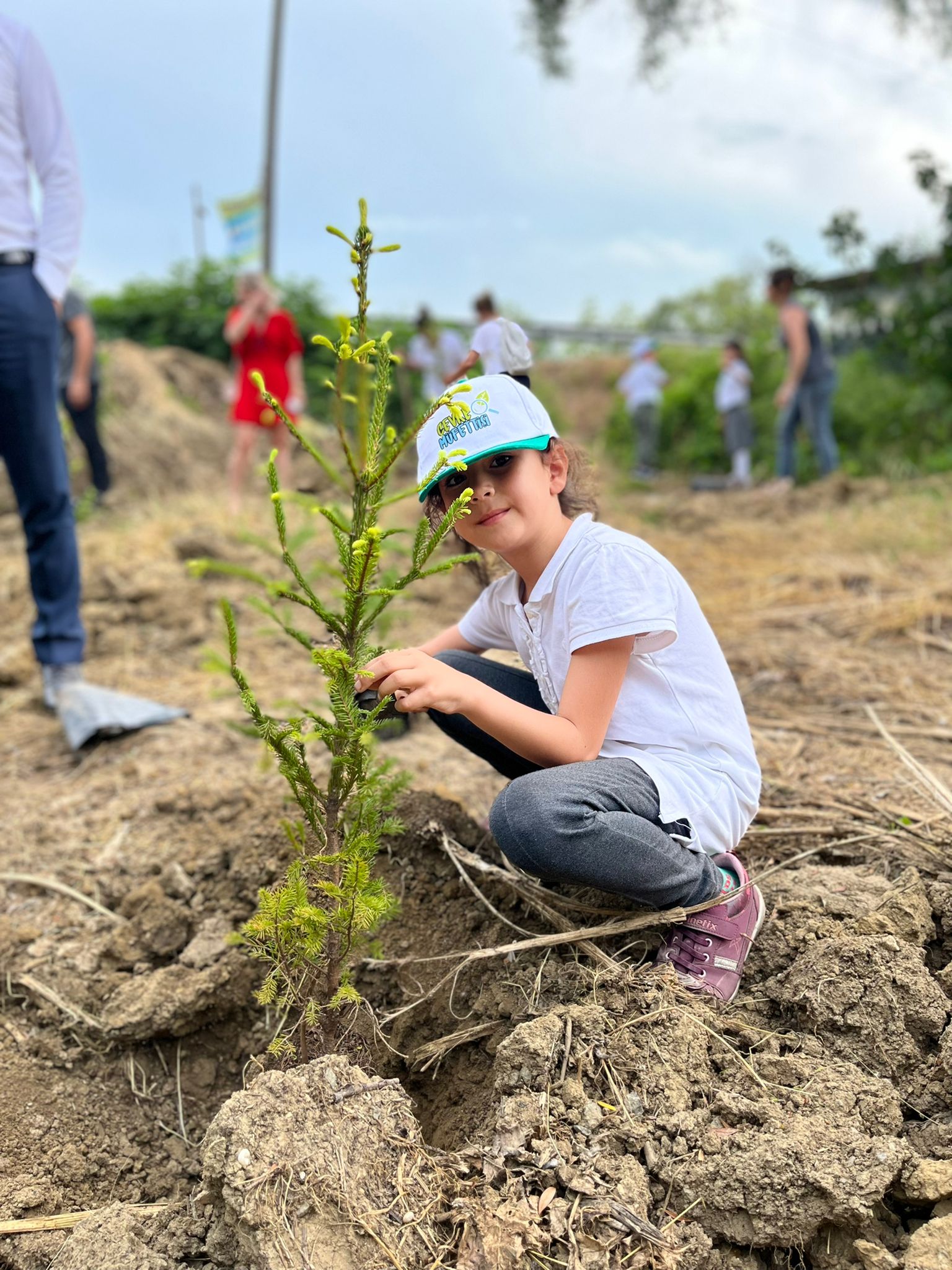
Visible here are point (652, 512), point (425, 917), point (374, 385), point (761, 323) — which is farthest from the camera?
point (761, 323)

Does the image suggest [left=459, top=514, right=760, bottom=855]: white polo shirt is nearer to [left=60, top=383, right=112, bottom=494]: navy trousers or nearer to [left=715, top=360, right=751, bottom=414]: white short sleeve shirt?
[left=60, top=383, right=112, bottom=494]: navy trousers

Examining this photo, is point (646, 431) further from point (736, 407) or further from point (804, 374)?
point (804, 374)

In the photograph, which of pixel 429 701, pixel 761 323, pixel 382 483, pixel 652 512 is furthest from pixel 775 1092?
pixel 761 323

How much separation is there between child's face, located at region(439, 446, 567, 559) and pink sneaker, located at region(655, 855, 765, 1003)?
2.71ft

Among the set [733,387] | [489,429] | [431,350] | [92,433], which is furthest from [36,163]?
[733,387]

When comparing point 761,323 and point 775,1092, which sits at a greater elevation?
point 761,323

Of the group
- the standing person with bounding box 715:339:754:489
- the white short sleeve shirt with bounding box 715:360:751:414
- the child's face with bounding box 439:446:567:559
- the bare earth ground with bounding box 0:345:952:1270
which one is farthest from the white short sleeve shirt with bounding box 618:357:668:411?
the child's face with bounding box 439:446:567:559

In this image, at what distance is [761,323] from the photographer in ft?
83.9

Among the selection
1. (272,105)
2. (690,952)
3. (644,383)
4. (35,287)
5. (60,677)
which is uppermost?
(272,105)

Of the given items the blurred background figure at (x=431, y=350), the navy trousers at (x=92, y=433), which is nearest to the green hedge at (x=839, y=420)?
the blurred background figure at (x=431, y=350)

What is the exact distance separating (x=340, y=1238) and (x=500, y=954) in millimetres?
692

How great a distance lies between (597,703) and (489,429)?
56 cm

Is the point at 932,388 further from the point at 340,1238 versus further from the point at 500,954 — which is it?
the point at 340,1238

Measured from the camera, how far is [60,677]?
368 centimetres
